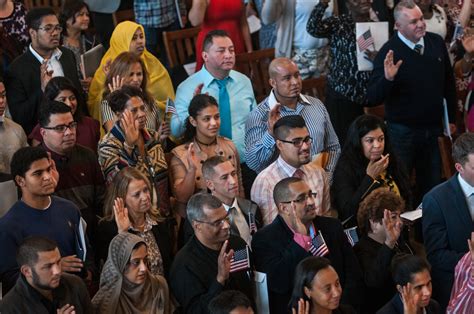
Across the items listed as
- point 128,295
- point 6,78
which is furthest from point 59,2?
point 128,295

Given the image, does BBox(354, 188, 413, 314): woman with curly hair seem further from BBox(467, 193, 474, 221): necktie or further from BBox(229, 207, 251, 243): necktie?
BBox(229, 207, 251, 243): necktie

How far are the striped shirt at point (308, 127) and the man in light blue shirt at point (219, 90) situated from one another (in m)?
0.26

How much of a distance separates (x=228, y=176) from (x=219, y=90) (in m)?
1.27

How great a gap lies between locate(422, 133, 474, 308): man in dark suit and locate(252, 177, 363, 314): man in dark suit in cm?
41

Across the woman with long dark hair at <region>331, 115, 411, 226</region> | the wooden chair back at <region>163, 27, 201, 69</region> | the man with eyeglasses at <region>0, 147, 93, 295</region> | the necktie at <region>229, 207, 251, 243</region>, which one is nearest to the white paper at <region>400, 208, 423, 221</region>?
the woman with long dark hair at <region>331, 115, 411, 226</region>

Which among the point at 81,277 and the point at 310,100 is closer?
the point at 81,277

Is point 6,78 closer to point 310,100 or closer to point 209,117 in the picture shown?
point 209,117

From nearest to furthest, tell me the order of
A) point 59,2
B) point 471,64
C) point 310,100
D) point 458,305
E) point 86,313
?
point 86,313 < point 458,305 < point 310,100 < point 471,64 < point 59,2

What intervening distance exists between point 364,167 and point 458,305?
1096 millimetres

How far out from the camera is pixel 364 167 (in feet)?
20.2

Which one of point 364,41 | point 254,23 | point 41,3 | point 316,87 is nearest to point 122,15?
point 41,3

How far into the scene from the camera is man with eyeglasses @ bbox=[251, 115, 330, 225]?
5.87m

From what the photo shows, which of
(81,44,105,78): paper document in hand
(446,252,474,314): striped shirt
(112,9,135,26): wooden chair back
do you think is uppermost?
(112,9,135,26): wooden chair back

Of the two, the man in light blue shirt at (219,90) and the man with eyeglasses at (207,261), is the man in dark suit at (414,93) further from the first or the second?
the man with eyeglasses at (207,261)
